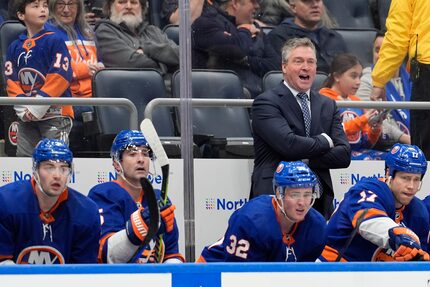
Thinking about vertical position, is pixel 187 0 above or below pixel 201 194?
above

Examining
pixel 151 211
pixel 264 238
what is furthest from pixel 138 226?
pixel 264 238

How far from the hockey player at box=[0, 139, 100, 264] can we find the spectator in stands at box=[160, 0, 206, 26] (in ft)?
3.41

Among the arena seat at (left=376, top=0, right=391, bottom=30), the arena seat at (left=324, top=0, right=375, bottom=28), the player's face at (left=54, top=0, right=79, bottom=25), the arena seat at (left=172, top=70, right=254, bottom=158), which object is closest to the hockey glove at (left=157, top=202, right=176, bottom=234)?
the arena seat at (left=172, top=70, right=254, bottom=158)

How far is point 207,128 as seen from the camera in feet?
17.9

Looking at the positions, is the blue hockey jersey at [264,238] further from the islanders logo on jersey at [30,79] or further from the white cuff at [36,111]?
the islanders logo on jersey at [30,79]

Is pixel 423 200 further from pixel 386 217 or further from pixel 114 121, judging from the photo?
pixel 114 121

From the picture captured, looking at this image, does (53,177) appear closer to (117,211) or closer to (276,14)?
(117,211)

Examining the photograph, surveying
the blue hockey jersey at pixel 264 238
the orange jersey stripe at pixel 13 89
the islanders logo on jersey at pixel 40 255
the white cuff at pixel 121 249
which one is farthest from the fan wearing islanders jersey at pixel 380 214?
the orange jersey stripe at pixel 13 89

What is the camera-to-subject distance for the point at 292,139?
17.0ft

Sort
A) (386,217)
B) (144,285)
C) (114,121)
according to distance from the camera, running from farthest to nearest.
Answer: (114,121), (386,217), (144,285)

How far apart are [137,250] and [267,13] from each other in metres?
2.09

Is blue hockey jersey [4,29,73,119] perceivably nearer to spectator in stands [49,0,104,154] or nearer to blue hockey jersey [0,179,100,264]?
spectator in stands [49,0,104,154]

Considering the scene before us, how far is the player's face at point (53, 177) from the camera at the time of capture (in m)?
4.61

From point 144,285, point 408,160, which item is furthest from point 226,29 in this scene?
point 144,285
